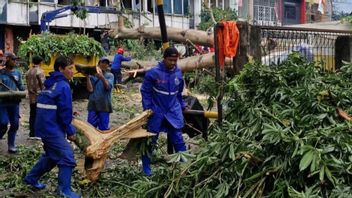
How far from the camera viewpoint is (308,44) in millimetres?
7891

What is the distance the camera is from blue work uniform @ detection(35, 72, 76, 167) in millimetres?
6066

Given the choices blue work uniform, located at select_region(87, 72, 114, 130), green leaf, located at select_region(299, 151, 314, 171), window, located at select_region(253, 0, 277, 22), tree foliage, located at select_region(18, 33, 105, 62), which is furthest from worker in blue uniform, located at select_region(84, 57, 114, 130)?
window, located at select_region(253, 0, 277, 22)

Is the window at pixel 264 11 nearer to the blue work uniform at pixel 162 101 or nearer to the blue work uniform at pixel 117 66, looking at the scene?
the blue work uniform at pixel 117 66

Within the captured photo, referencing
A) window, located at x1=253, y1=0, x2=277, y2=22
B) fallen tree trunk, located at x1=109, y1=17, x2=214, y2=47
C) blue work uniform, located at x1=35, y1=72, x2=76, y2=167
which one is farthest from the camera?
window, located at x1=253, y1=0, x2=277, y2=22

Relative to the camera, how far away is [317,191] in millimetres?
3996

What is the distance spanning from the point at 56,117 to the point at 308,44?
3.70 metres

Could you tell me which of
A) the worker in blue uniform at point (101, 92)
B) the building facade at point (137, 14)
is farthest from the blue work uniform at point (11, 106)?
the building facade at point (137, 14)

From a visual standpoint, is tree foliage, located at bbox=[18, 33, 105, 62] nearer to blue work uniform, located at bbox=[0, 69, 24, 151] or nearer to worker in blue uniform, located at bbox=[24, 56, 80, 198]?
blue work uniform, located at bbox=[0, 69, 24, 151]

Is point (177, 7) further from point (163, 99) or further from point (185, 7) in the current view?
point (163, 99)

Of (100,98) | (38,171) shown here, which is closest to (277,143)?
(38,171)

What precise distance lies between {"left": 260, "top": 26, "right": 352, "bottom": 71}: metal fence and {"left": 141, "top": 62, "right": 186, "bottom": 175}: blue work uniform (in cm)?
119

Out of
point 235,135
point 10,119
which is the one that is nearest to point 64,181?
point 235,135

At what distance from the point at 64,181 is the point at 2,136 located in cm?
362

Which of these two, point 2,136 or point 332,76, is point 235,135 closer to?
point 332,76
